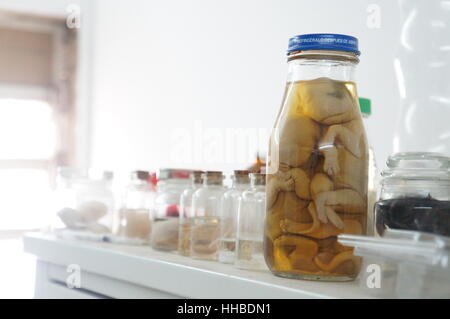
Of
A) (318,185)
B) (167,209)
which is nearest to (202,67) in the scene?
(167,209)

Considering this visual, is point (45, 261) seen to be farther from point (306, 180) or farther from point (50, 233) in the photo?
point (306, 180)

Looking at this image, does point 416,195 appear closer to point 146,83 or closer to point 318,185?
point 318,185

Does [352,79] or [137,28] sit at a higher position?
[137,28]

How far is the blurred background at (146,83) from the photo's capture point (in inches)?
52.0

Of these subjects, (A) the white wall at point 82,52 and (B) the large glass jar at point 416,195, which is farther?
(A) the white wall at point 82,52

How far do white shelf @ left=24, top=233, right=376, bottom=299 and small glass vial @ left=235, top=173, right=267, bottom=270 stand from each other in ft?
0.07

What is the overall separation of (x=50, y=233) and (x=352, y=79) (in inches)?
29.3

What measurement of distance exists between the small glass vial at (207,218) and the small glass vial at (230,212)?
0.07ft

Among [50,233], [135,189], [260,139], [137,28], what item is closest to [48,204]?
[50,233]

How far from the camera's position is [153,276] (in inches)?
32.2

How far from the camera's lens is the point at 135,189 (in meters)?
1.09

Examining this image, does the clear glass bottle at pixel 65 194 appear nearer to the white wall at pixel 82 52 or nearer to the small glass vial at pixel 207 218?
the small glass vial at pixel 207 218

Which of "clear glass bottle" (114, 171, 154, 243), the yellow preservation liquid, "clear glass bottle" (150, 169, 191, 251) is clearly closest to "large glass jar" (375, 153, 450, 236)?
the yellow preservation liquid

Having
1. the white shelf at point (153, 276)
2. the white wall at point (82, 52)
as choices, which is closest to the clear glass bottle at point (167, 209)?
the white shelf at point (153, 276)
